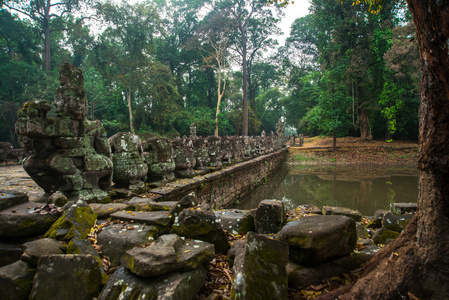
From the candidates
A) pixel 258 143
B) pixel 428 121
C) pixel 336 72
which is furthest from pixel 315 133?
pixel 428 121

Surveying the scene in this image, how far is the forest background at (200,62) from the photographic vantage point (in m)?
19.2

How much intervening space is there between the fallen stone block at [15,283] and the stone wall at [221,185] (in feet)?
9.35

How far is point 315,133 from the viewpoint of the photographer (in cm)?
3347

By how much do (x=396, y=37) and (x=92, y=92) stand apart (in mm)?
23654

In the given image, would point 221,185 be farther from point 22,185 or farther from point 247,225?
point 22,185

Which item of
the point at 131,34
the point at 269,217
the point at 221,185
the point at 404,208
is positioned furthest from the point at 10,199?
the point at 131,34

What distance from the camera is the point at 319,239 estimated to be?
179 cm

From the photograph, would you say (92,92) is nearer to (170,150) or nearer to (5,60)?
(5,60)

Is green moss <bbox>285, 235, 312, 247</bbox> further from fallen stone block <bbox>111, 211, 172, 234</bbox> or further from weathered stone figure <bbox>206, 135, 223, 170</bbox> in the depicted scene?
weathered stone figure <bbox>206, 135, 223, 170</bbox>

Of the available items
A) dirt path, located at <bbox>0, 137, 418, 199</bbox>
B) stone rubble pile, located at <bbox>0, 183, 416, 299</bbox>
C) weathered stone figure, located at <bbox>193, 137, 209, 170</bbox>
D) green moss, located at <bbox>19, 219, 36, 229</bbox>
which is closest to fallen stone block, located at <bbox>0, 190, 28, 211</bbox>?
stone rubble pile, located at <bbox>0, 183, 416, 299</bbox>

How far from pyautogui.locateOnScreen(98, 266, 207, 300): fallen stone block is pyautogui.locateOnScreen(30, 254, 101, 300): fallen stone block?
13cm

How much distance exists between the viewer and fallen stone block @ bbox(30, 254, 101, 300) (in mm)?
1403

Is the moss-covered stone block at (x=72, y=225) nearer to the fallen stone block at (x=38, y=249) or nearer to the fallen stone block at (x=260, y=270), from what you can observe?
the fallen stone block at (x=38, y=249)

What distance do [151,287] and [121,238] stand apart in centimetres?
75
